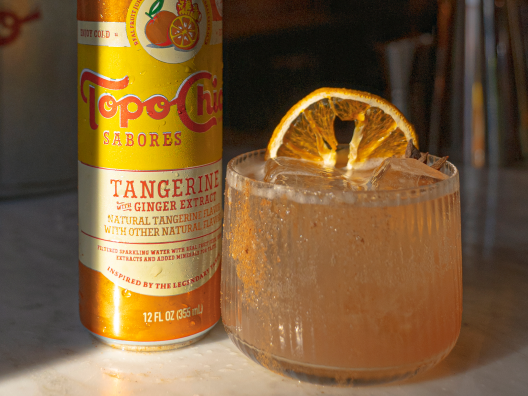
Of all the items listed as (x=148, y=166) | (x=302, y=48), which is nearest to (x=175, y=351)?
(x=148, y=166)

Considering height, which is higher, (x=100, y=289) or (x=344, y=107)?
(x=344, y=107)

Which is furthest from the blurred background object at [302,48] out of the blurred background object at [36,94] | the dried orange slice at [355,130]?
the dried orange slice at [355,130]

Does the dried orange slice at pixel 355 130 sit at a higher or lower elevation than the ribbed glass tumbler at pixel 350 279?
higher

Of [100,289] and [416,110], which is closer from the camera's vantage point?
[100,289]

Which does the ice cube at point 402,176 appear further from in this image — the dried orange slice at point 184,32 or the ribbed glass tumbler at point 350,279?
the dried orange slice at point 184,32

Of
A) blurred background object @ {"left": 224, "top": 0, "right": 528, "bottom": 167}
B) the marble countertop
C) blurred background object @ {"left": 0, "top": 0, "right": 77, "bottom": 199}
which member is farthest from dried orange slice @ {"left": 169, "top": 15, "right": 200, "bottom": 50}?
blurred background object @ {"left": 224, "top": 0, "right": 528, "bottom": 167}

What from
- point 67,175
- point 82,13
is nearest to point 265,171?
point 82,13

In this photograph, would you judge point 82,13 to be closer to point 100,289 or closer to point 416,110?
point 100,289
